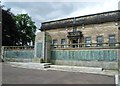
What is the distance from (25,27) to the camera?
4341 cm

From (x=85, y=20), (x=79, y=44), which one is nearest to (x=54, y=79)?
(x=79, y=44)

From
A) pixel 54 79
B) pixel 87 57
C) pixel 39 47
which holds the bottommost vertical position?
pixel 54 79

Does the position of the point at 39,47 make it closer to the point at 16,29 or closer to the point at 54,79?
the point at 54,79

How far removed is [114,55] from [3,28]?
25.7m

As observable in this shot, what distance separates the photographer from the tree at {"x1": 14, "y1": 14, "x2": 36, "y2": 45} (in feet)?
136

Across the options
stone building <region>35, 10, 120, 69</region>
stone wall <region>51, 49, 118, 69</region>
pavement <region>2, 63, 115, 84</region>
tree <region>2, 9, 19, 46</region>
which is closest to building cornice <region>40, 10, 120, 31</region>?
stone building <region>35, 10, 120, 69</region>

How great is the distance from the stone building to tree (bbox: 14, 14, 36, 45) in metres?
12.4

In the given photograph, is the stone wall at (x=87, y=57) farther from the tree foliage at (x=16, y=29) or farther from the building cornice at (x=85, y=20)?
the tree foliage at (x=16, y=29)

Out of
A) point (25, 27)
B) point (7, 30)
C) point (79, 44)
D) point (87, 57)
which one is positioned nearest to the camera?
point (87, 57)

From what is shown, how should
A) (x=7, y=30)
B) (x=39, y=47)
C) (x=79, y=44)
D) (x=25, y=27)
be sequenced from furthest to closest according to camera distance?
(x=25, y=27), (x=7, y=30), (x=39, y=47), (x=79, y=44)

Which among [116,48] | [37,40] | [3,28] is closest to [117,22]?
[116,48]

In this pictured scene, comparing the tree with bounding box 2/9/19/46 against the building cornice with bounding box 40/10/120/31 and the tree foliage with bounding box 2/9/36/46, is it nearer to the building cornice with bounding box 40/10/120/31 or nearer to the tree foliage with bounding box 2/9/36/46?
the tree foliage with bounding box 2/9/36/46

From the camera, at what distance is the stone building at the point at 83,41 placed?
1390cm

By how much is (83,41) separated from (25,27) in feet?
73.0
